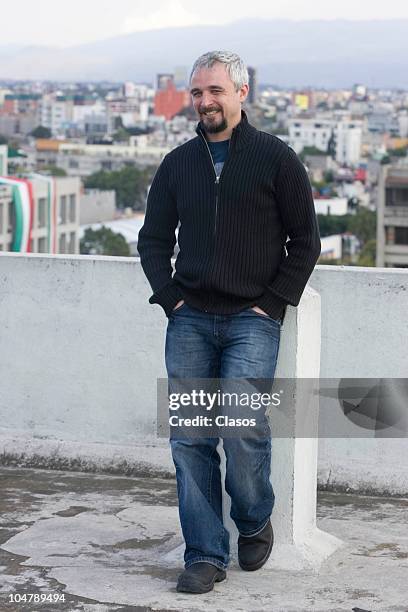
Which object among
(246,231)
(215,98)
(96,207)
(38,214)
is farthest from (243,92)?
(96,207)

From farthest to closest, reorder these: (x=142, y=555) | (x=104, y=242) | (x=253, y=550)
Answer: (x=104, y=242) → (x=142, y=555) → (x=253, y=550)

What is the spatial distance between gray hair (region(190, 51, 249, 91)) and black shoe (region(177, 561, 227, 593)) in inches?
59.9

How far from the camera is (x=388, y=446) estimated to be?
20.4 ft

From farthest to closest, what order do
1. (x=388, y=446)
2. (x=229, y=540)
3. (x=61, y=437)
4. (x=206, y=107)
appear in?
1. (x=61, y=437)
2. (x=388, y=446)
3. (x=229, y=540)
4. (x=206, y=107)

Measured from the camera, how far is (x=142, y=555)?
5.03 metres

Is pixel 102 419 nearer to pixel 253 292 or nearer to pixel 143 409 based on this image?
pixel 143 409

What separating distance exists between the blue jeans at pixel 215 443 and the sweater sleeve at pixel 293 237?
3.2 inches

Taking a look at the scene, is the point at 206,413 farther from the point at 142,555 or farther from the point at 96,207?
the point at 96,207

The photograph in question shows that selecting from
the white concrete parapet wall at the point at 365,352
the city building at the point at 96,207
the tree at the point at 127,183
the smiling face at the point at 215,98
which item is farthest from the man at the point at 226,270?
the tree at the point at 127,183

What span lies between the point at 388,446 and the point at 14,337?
1793mm

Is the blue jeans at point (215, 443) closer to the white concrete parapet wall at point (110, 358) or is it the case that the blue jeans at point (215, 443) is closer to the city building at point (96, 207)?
the white concrete parapet wall at point (110, 358)

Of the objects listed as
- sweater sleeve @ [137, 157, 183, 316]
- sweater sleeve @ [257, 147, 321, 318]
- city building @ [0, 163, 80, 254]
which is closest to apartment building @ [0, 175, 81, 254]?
city building @ [0, 163, 80, 254]

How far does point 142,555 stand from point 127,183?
584 ft

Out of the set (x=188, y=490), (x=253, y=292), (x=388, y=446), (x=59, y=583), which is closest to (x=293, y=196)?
(x=253, y=292)
